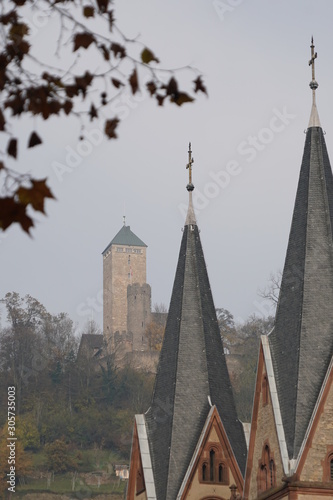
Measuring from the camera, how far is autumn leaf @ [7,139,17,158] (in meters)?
8.24

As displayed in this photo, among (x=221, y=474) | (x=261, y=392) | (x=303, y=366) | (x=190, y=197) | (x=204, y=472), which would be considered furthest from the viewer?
(x=190, y=197)

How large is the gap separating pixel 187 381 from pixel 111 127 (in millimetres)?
21801

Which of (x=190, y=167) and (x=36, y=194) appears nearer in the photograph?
(x=36, y=194)

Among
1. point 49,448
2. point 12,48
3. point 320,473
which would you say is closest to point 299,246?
point 320,473

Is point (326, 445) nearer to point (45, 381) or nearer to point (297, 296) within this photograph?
point (297, 296)

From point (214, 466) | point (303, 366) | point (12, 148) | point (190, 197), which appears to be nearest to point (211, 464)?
point (214, 466)

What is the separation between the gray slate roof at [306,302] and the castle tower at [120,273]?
119 meters

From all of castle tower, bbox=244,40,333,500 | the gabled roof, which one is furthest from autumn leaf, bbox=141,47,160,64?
the gabled roof

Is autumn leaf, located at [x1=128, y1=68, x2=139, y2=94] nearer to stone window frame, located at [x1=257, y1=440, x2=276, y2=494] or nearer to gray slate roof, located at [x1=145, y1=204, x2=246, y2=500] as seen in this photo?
stone window frame, located at [x1=257, y1=440, x2=276, y2=494]

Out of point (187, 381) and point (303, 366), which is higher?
point (187, 381)

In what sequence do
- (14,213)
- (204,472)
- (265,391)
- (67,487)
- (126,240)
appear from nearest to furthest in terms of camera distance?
(14,213)
(265,391)
(204,472)
(67,487)
(126,240)

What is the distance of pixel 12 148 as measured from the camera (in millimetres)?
8258

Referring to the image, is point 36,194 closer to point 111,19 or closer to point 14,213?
point 14,213

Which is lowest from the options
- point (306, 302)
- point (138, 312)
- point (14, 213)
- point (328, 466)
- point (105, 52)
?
point (328, 466)
